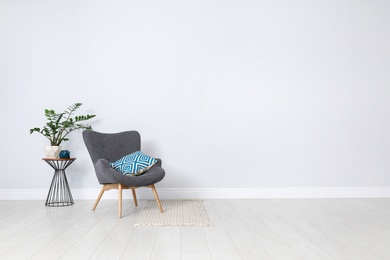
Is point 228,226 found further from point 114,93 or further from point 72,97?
point 72,97

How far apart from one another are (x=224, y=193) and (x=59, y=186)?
1.97 m

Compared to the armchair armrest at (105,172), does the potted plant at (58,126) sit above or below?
above

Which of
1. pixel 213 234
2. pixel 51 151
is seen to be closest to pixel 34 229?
pixel 51 151

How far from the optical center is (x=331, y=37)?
14.6 ft

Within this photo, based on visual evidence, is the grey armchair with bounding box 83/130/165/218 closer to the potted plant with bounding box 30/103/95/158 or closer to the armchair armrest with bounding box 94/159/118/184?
the armchair armrest with bounding box 94/159/118/184

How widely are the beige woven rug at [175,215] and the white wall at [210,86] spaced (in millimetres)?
439

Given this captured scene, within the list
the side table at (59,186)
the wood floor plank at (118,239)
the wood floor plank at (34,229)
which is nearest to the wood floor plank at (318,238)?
the wood floor plank at (118,239)

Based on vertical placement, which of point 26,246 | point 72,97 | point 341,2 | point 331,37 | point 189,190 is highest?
point 341,2

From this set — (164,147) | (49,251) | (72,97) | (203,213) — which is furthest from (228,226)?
(72,97)

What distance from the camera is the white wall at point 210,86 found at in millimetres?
4270

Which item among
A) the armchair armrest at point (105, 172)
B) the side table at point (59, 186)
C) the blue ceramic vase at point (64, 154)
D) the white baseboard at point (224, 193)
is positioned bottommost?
the white baseboard at point (224, 193)

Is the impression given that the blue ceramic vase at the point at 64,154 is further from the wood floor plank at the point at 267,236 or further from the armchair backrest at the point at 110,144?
the wood floor plank at the point at 267,236

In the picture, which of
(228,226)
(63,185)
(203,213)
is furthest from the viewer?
(63,185)

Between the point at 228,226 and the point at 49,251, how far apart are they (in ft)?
4.44
